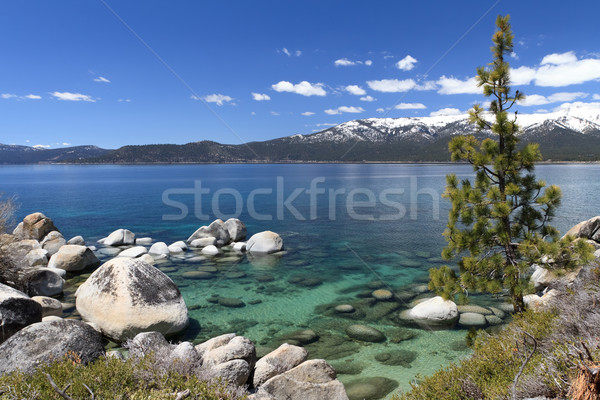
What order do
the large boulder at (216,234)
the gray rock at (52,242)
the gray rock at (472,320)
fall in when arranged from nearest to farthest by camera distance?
the gray rock at (472,320) → the gray rock at (52,242) → the large boulder at (216,234)

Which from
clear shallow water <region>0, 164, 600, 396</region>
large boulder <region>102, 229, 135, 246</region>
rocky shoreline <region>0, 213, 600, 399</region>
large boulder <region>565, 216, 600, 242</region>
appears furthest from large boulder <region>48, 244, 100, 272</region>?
large boulder <region>565, 216, 600, 242</region>

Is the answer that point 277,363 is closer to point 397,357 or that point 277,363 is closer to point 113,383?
point 397,357

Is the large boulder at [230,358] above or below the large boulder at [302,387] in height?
above

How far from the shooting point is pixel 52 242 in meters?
27.1

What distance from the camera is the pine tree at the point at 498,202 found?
9391mm

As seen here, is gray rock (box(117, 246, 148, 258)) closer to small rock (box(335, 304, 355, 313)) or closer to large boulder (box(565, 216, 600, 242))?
small rock (box(335, 304, 355, 313))

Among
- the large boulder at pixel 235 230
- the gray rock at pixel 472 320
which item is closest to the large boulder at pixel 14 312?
the gray rock at pixel 472 320

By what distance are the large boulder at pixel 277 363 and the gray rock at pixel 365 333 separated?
3.22 m

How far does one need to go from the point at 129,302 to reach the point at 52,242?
19.3m

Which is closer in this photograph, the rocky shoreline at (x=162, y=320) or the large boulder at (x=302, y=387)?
the large boulder at (x=302, y=387)

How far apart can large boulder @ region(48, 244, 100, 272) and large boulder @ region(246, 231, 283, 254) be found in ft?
36.0

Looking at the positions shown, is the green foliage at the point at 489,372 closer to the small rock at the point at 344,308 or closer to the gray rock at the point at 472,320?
the gray rock at the point at 472,320

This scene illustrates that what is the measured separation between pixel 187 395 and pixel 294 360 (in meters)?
4.94

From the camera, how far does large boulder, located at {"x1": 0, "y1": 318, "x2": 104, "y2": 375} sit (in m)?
8.75
